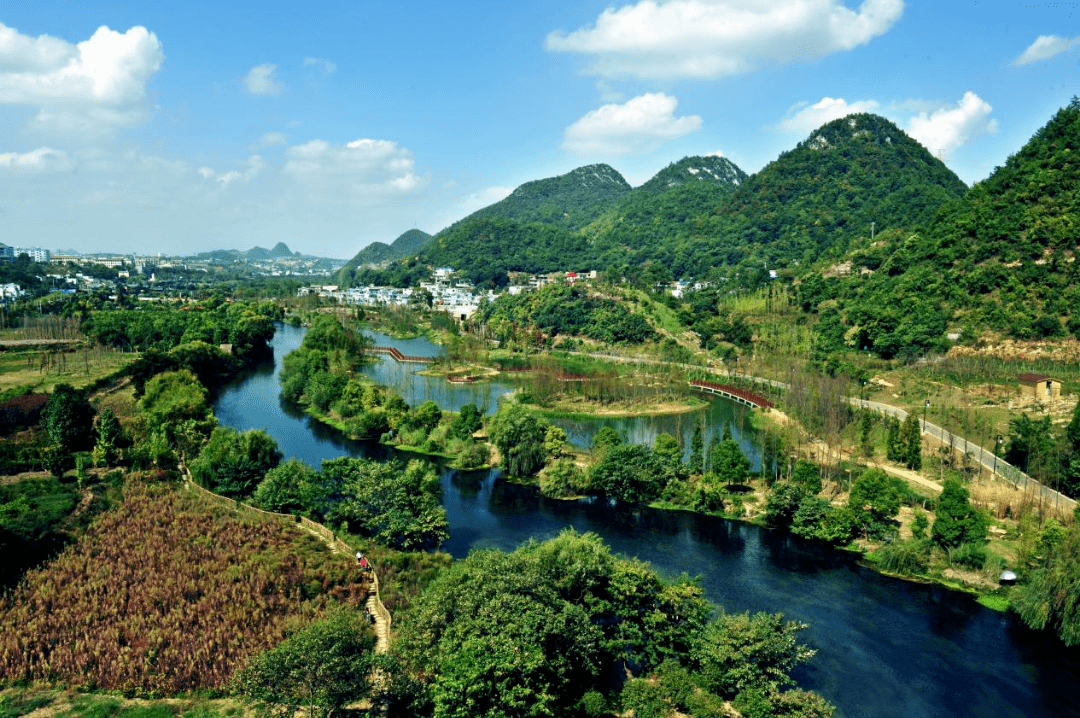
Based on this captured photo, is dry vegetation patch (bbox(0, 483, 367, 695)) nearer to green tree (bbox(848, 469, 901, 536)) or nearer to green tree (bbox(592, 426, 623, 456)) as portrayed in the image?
green tree (bbox(592, 426, 623, 456))

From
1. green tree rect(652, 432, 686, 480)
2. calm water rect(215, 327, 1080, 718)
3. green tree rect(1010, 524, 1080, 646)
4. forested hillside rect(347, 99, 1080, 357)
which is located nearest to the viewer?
calm water rect(215, 327, 1080, 718)

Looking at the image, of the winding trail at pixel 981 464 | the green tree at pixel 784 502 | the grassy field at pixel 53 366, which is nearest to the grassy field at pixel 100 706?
the green tree at pixel 784 502

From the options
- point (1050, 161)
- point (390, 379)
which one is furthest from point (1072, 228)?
point (390, 379)

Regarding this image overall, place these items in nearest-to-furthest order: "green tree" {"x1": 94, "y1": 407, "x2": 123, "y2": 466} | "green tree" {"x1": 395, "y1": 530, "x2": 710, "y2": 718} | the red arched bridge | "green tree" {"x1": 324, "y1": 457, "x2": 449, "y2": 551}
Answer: "green tree" {"x1": 395, "y1": 530, "x2": 710, "y2": 718} < "green tree" {"x1": 324, "y1": 457, "x2": 449, "y2": 551} < "green tree" {"x1": 94, "y1": 407, "x2": 123, "y2": 466} < the red arched bridge

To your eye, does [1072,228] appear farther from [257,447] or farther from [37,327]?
[37,327]

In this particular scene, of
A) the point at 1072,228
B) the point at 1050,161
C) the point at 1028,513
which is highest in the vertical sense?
the point at 1050,161

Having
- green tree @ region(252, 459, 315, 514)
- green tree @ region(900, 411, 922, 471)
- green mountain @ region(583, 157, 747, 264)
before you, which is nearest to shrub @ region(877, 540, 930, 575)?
green tree @ region(900, 411, 922, 471)

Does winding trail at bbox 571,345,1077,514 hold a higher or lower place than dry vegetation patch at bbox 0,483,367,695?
higher
